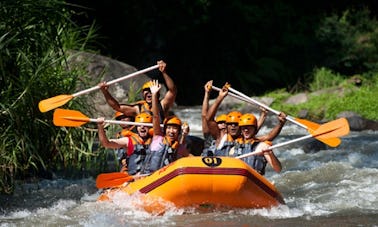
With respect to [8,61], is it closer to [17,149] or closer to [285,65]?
[17,149]

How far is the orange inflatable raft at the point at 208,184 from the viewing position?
271 inches

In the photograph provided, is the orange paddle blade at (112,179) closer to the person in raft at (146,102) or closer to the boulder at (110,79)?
the person in raft at (146,102)

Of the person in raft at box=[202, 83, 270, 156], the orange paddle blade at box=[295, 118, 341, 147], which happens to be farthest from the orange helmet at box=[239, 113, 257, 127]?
the orange paddle blade at box=[295, 118, 341, 147]

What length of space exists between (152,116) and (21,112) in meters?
1.22

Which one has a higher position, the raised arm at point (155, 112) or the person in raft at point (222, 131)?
the raised arm at point (155, 112)

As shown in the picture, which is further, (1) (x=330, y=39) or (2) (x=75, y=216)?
(1) (x=330, y=39)

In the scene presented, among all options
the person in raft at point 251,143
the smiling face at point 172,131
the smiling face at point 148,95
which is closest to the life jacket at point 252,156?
the person in raft at point 251,143

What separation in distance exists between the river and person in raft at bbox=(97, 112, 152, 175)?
511mm

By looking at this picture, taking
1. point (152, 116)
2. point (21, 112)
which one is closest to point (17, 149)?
point (21, 112)

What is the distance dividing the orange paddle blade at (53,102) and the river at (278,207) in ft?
3.02

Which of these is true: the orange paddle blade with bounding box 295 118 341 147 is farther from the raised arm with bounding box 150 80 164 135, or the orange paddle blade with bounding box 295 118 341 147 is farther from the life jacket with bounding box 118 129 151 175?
the life jacket with bounding box 118 129 151 175

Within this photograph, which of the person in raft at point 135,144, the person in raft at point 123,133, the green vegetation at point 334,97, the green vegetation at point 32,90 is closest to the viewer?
the green vegetation at point 32,90

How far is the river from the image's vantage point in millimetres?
6969

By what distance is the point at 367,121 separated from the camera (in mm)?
13445
